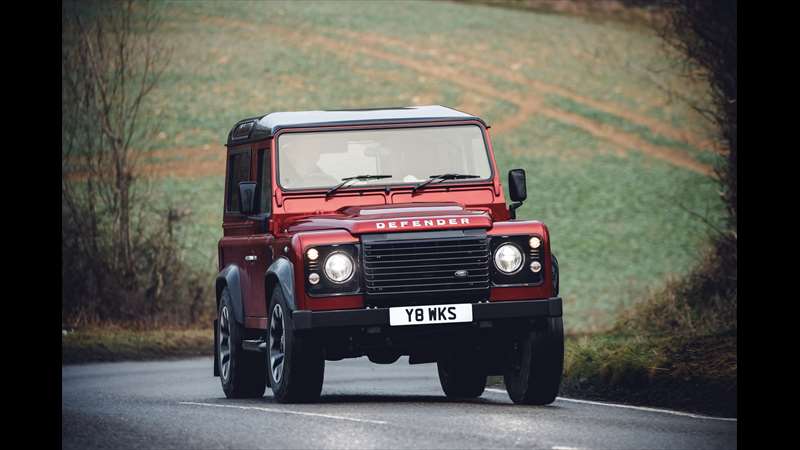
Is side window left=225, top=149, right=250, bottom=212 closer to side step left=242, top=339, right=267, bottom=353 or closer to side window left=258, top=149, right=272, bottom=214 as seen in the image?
side window left=258, top=149, right=272, bottom=214

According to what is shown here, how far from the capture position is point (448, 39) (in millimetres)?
64688

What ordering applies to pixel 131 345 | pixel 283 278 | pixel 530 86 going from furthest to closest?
pixel 530 86, pixel 131 345, pixel 283 278

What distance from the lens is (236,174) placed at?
646 inches

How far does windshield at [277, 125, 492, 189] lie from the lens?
48.4 ft

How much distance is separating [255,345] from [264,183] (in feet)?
4.80

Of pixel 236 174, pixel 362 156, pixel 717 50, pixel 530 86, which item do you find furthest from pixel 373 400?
pixel 530 86

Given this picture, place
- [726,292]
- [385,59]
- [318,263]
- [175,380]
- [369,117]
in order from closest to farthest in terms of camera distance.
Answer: [318,263], [369,117], [175,380], [726,292], [385,59]

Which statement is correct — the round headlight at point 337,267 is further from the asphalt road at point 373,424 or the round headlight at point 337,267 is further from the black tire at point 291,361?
the asphalt road at point 373,424

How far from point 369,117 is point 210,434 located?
400cm

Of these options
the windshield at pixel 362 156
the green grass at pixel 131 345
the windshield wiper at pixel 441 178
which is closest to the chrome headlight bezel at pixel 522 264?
the windshield wiper at pixel 441 178

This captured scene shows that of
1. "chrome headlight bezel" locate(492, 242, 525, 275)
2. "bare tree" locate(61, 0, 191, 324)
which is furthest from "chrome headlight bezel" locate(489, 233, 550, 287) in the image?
"bare tree" locate(61, 0, 191, 324)

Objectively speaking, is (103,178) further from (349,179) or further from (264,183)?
(349,179)

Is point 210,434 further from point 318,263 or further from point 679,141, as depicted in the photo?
point 679,141
